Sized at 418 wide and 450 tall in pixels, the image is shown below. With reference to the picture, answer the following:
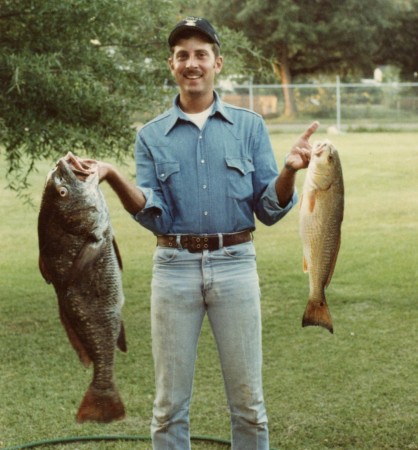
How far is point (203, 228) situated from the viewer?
4418 mm

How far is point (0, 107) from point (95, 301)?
3.94 metres

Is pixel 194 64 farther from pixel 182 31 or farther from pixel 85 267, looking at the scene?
pixel 85 267

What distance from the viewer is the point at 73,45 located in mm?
7594

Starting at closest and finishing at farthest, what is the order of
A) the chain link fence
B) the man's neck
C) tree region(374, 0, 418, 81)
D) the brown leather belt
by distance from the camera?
the brown leather belt → the man's neck → the chain link fence → tree region(374, 0, 418, 81)

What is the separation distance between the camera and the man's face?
14.4 ft

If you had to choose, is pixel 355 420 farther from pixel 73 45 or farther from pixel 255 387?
pixel 73 45

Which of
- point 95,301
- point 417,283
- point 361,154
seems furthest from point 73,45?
point 361,154

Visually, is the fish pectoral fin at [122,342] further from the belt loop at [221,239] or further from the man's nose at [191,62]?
the man's nose at [191,62]

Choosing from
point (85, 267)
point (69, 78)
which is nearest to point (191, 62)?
point (85, 267)

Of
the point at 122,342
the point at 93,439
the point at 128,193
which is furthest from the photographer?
the point at 93,439

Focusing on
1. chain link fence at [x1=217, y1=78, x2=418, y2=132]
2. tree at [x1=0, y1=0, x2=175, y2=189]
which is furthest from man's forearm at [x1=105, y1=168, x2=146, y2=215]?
chain link fence at [x1=217, y1=78, x2=418, y2=132]

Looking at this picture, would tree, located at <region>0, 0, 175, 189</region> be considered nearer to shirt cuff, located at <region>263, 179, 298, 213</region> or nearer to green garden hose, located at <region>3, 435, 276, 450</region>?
green garden hose, located at <region>3, 435, 276, 450</region>

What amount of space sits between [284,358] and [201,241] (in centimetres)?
379

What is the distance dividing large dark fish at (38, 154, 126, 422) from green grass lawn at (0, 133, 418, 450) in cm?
234
